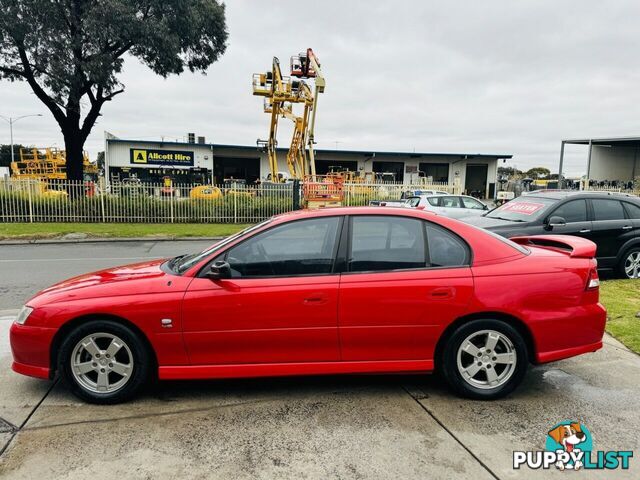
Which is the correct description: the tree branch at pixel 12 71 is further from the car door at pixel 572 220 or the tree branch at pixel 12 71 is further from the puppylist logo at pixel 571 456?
the puppylist logo at pixel 571 456

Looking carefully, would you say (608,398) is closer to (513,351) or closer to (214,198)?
(513,351)

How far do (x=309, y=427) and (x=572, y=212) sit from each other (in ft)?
22.4

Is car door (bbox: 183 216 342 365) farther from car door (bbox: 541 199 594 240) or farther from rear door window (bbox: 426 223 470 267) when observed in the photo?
car door (bbox: 541 199 594 240)

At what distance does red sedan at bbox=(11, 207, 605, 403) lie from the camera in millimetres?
3502

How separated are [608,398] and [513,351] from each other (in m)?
0.88

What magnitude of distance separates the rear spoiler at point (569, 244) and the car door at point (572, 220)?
Answer: 374cm

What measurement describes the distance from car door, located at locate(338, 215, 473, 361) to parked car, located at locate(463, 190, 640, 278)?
4.76 m

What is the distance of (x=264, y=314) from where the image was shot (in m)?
3.50

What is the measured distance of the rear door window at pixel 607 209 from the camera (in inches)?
319

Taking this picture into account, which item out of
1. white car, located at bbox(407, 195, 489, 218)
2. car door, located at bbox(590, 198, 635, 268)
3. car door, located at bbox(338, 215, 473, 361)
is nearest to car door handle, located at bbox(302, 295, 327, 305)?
car door, located at bbox(338, 215, 473, 361)

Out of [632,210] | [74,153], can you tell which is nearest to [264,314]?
[632,210]

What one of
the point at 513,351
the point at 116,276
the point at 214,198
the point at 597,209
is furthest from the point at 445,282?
the point at 214,198

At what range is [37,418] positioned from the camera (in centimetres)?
336

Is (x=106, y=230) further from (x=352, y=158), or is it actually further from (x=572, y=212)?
(x=352, y=158)
